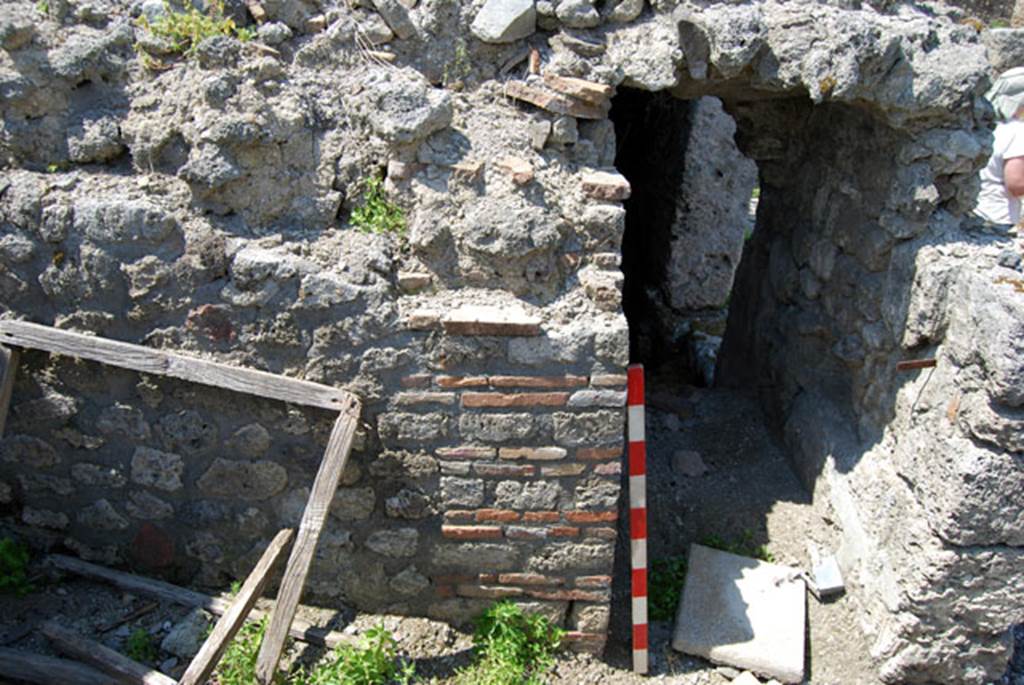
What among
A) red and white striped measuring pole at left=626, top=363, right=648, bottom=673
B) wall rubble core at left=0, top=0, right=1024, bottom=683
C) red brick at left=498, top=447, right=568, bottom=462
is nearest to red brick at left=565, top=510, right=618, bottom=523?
wall rubble core at left=0, top=0, right=1024, bottom=683

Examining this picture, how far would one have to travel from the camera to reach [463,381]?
323cm

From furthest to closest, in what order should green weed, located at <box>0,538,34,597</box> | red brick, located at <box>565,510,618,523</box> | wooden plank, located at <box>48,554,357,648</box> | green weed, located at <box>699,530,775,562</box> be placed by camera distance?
green weed, located at <box>699,530,775,562</box> → green weed, located at <box>0,538,34,597</box> → wooden plank, located at <box>48,554,357,648</box> → red brick, located at <box>565,510,618,523</box>

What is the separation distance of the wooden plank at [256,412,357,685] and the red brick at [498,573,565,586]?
0.79 meters

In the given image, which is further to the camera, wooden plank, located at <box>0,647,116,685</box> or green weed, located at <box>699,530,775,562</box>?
green weed, located at <box>699,530,775,562</box>

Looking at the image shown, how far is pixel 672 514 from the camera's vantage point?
440 centimetres

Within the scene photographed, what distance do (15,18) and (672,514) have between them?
141 inches

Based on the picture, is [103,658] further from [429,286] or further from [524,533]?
[429,286]

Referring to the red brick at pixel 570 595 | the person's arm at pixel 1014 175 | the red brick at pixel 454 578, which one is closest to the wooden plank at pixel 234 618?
the red brick at pixel 454 578

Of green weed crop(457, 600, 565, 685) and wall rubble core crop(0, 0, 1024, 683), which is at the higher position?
wall rubble core crop(0, 0, 1024, 683)

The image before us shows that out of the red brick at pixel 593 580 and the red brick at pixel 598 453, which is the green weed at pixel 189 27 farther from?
the red brick at pixel 593 580

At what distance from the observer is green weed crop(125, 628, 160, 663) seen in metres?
3.43

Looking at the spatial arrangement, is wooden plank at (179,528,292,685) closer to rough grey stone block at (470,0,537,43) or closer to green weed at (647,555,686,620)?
green weed at (647,555,686,620)

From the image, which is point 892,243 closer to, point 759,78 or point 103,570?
point 759,78

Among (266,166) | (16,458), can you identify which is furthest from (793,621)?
(16,458)
